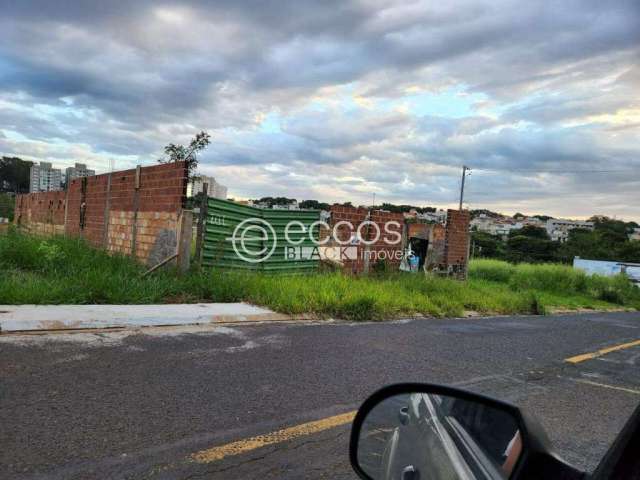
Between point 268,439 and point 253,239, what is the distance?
27.2ft

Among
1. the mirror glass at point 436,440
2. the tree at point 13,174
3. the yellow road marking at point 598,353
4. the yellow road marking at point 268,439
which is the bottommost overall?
the yellow road marking at point 268,439

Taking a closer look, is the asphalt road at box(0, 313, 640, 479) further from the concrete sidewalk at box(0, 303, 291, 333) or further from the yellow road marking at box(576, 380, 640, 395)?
the concrete sidewalk at box(0, 303, 291, 333)

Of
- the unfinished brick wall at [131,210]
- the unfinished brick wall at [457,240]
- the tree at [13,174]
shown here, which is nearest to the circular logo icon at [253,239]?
the unfinished brick wall at [131,210]

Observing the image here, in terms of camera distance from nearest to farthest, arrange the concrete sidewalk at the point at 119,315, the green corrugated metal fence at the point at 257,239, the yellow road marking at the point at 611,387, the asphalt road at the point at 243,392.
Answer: the asphalt road at the point at 243,392 < the yellow road marking at the point at 611,387 < the concrete sidewalk at the point at 119,315 < the green corrugated metal fence at the point at 257,239

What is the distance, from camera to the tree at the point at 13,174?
7456 cm

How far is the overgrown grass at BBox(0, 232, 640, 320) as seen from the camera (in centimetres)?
802

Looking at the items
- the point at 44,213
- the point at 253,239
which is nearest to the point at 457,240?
the point at 253,239

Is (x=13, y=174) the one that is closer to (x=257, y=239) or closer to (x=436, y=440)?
(x=257, y=239)

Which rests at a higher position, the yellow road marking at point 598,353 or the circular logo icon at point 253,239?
the circular logo icon at point 253,239

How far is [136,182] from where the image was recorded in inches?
471

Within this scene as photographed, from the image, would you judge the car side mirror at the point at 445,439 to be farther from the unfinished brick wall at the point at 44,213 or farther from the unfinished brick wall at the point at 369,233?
the unfinished brick wall at the point at 44,213

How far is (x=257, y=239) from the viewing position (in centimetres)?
1162

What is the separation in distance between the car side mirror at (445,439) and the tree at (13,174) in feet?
274

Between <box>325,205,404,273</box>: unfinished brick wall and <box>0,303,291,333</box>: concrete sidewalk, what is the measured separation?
16.1 feet
